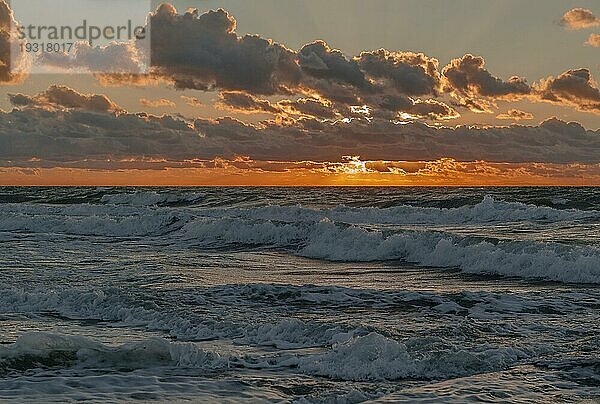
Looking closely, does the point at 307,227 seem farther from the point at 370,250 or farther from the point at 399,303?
the point at 399,303

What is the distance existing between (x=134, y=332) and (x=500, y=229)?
26581 millimetres

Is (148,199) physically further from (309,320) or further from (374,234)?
(309,320)

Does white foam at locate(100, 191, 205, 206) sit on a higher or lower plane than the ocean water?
higher

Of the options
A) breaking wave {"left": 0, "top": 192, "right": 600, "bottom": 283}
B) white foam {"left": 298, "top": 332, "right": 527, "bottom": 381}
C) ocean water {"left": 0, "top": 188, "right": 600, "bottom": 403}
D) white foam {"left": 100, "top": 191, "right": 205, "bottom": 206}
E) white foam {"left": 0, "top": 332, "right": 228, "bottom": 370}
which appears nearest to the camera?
ocean water {"left": 0, "top": 188, "right": 600, "bottom": 403}

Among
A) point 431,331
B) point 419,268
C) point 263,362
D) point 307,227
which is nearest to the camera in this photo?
point 263,362

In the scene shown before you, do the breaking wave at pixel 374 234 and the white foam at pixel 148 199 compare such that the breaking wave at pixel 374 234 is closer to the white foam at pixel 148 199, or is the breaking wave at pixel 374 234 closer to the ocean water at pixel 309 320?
the ocean water at pixel 309 320

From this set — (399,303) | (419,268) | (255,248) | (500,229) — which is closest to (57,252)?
(255,248)

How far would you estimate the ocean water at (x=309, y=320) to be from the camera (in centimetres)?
880

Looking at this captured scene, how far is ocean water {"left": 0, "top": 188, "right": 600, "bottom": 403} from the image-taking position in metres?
8.80

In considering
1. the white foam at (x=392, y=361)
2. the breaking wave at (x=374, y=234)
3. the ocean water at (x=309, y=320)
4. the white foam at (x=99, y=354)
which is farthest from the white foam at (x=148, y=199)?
the white foam at (x=392, y=361)

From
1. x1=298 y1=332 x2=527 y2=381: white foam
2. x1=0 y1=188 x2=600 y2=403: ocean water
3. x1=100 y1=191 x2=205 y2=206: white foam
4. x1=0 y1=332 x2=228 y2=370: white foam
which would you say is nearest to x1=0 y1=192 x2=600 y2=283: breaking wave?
x1=0 y1=188 x2=600 y2=403: ocean water

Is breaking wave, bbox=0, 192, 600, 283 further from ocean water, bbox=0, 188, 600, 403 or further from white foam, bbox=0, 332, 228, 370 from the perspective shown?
white foam, bbox=0, 332, 228, 370

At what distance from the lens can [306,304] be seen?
48.0 ft

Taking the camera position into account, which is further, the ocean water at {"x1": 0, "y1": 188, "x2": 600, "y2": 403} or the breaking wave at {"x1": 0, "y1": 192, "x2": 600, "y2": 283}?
the breaking wave at {"x1": 0, "y1": 192, "x2": 600, "y2": 283}
